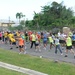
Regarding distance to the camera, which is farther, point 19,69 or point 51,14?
point 51,14

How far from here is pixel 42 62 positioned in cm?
1703

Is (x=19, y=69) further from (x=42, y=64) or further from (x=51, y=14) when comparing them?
(x=51, y=14)

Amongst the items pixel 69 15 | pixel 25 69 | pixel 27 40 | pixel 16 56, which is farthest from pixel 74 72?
pixel 69 15

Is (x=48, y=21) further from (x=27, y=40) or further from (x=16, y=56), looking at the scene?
(x=16, y=56)

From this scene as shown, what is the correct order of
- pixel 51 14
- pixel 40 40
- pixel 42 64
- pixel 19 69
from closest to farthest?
pixel 19 69 → pixel 42 64 → pixel 40 40 → pixel 51 14

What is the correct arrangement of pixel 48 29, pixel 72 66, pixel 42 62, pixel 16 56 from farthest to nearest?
1. pixel 48 29
2. pixel 16 56
3. pixel 42 62
4. pixel 72 66

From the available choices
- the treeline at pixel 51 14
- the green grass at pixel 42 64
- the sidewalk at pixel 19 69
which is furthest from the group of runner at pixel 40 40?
the treeline at pixel 51 14

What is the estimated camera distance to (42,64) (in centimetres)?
1650

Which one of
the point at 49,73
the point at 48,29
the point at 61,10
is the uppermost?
the point at 61,10

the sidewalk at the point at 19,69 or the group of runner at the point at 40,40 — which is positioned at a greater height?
the group of runner at the point at 40,40

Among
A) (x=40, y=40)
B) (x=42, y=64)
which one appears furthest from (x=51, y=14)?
(x=42, y=64)

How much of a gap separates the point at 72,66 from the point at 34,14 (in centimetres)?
3769

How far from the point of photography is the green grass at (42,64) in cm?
1466

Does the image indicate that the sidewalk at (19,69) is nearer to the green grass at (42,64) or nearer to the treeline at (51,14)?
the green grass at (42,64)
